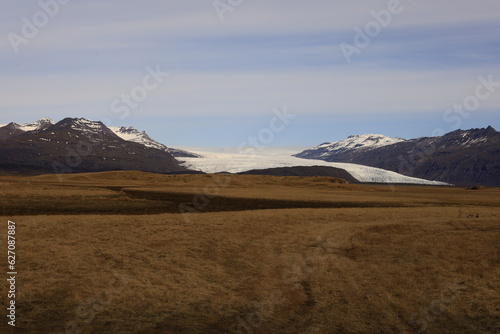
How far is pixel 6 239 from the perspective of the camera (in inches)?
1192

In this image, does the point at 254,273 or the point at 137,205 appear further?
the point at 137,205

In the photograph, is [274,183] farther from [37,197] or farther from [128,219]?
[128,219]

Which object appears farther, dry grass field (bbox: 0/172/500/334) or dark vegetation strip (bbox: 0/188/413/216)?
dark vegetation strip (bbox: 0/188/413/216)

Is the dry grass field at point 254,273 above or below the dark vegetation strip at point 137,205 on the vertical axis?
below

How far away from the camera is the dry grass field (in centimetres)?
1806

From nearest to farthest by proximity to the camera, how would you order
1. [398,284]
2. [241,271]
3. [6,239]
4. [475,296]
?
[475,296], [398,284], [241,271], [6,239]

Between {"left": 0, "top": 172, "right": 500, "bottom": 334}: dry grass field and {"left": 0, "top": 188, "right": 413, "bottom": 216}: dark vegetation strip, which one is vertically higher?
{"left": 0, "top": 188, "right": 413, "bottom": 216}: dark vegetation strip

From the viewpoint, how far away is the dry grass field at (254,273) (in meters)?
18.1

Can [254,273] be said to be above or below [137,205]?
below

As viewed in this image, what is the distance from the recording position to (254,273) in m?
24.9

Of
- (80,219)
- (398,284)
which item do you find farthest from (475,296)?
(80,219)

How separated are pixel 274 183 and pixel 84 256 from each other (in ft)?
267

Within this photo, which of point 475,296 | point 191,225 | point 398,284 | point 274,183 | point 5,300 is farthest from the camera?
point 274,183

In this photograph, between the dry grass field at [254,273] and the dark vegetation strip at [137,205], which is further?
the dark vegetation strip at [137,205]
